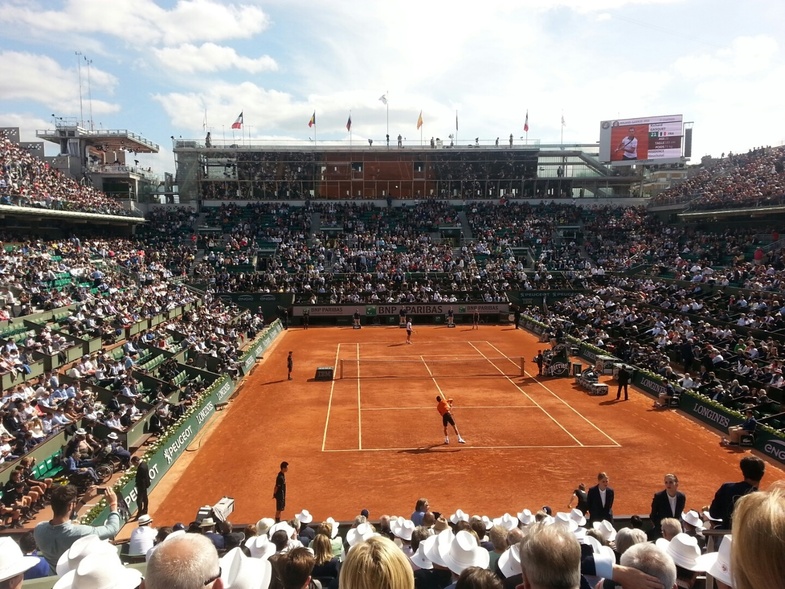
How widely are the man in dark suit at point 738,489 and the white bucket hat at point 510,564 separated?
3.46 m

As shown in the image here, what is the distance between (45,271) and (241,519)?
24445 millimetres

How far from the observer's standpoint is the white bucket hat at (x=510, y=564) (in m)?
5.52

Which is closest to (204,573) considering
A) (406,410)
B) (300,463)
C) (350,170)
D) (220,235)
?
(300,463)

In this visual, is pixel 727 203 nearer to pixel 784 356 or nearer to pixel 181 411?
pixel 784 356

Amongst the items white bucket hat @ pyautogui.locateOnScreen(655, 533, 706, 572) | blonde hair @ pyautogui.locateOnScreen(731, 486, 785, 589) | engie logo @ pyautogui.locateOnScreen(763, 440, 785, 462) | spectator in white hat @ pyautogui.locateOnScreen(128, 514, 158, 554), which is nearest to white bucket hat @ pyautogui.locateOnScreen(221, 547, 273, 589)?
blonde hair @ pyautogui.locateOnScreen(731, 486, 785, 589)

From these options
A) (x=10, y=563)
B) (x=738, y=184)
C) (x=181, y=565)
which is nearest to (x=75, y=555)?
(x=10, y=563)

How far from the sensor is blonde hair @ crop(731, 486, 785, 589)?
204 centimetres

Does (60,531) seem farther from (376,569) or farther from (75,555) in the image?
(376,569)

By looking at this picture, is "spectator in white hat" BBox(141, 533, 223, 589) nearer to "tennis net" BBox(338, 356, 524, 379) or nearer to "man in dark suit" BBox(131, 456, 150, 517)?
Result: "man in dark suit" BBox(131, 456, 150, 517)

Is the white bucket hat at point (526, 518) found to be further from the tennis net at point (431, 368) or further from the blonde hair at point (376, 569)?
the tennis net at point (431, 368)

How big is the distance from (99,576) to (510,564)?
377 centimetres

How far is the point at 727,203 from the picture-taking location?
145 ft

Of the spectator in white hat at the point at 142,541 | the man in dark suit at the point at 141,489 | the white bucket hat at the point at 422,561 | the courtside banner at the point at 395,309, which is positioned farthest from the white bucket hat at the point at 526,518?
the courtside banner at the point at 395,309

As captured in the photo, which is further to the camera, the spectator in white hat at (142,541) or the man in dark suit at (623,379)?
the man in dark suit at (623,379)
